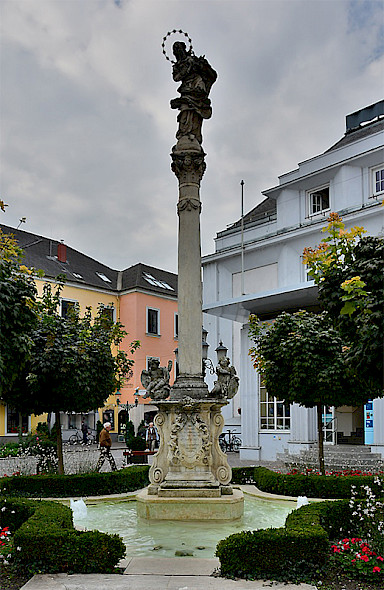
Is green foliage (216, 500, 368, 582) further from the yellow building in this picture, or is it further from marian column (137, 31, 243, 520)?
the yellow building

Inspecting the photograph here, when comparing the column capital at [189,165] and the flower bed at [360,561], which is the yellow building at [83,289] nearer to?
the column capital at [189,165]

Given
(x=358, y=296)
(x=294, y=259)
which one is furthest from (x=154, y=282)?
(x=358, y=296)

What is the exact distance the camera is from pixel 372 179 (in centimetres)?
2323

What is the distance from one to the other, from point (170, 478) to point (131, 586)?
14.8 feet

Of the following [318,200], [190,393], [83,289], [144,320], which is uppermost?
[318,200]

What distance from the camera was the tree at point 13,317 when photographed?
7.91 meters

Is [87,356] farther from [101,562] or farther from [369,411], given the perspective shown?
[369,411]

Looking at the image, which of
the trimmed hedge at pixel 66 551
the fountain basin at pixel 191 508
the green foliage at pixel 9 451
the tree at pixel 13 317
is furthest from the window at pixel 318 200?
the trimmed hedge at pixel 66 551

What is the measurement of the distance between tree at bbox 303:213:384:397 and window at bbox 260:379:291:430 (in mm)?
15462

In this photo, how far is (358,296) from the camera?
7.07 m

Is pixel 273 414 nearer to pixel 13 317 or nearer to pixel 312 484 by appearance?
pixel 312 484

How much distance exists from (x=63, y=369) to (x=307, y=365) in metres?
5.19

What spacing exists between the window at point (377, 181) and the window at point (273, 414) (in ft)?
28.7

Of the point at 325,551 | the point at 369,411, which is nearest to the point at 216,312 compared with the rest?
the point at 369,411
